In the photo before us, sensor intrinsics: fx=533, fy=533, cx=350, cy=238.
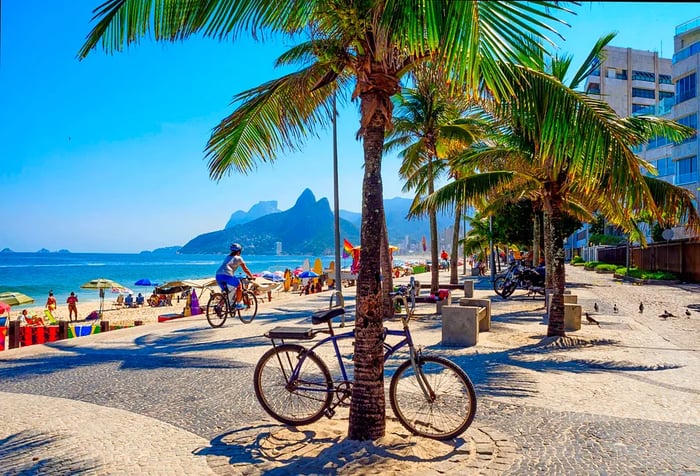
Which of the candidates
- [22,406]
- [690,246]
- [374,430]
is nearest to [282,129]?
[374,430]

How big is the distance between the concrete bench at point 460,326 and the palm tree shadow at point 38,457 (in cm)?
672

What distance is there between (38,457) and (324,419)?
2.40 meters

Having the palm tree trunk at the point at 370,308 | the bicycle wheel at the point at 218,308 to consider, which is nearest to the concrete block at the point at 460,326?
the palm tree trunk at the point at 370,308

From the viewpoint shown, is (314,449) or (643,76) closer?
(314,449)

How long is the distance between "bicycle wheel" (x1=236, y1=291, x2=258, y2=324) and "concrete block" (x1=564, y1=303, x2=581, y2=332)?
731cm

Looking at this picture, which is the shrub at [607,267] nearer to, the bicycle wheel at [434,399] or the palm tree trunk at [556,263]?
the palm tree trunk at [556,263]

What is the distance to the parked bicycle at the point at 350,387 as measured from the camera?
4.43 metres

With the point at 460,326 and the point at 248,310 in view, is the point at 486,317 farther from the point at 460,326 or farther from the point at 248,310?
the point at 248,310

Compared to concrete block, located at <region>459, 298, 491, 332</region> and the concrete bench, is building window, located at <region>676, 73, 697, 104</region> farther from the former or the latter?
the concrete bench

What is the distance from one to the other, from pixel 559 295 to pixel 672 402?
4355 mm

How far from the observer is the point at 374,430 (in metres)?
4.39

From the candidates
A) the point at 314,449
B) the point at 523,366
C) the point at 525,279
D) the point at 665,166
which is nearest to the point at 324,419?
the point at 314,449

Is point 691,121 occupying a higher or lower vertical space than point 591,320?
higher

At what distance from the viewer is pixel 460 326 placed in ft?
32.0
